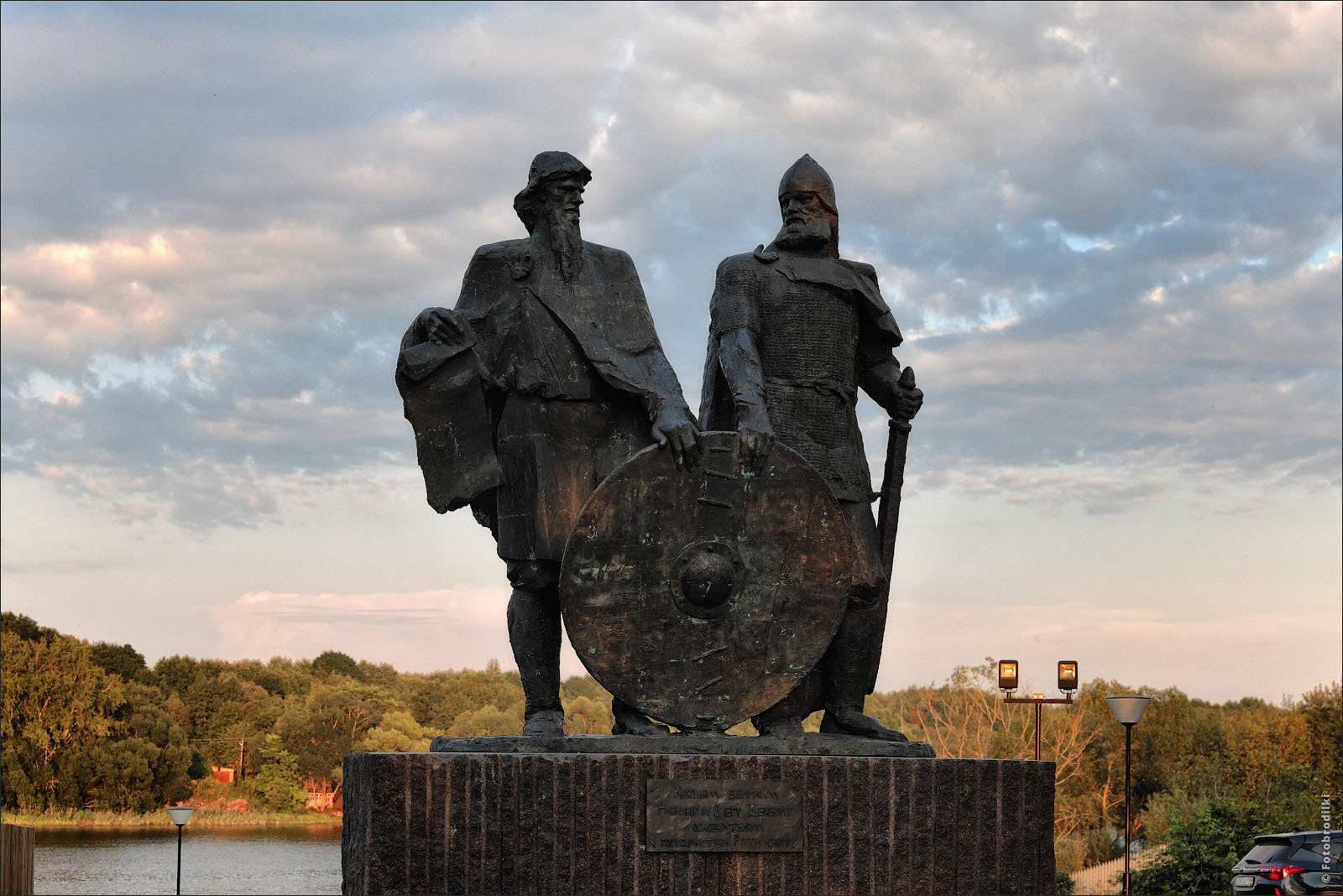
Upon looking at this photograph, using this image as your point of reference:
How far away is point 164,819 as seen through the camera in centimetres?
4756

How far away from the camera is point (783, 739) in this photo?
20.6ft

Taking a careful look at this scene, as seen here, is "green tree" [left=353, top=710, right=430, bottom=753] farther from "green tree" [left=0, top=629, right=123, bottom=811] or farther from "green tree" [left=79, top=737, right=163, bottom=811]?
"green tree" [left=0, top=629, right=123, bottom=811]

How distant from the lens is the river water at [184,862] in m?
36.2

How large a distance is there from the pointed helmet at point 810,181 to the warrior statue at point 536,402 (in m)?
0.99

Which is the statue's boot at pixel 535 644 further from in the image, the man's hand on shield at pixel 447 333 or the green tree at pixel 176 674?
the green tree at pixel 176 674

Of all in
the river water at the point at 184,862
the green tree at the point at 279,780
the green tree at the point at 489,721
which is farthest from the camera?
the green tree at the point at 279,780

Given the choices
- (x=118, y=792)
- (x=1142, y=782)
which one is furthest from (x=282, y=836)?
(x=1142, y=782)

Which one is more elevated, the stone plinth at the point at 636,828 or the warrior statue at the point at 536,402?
the warrior statue at the point at 536,402

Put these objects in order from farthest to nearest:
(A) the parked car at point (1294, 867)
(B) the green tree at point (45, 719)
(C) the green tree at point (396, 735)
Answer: (B) the green tree at point (45, 719), (C) the green tree at point (396, 735), (A) the parked car at point (1294, 867)

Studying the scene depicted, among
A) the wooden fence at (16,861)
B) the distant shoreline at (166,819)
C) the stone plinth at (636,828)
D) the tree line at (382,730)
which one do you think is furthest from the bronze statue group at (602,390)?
the distant shoreline at (166,819)

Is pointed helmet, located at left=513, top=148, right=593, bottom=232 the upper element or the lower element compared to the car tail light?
upper

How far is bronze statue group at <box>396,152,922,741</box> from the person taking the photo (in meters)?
6.65

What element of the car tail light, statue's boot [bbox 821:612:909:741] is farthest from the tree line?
statue's boot [bbox 821:612:909:741]

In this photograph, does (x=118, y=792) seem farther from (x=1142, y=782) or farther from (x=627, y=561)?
(x=627, y=561)
